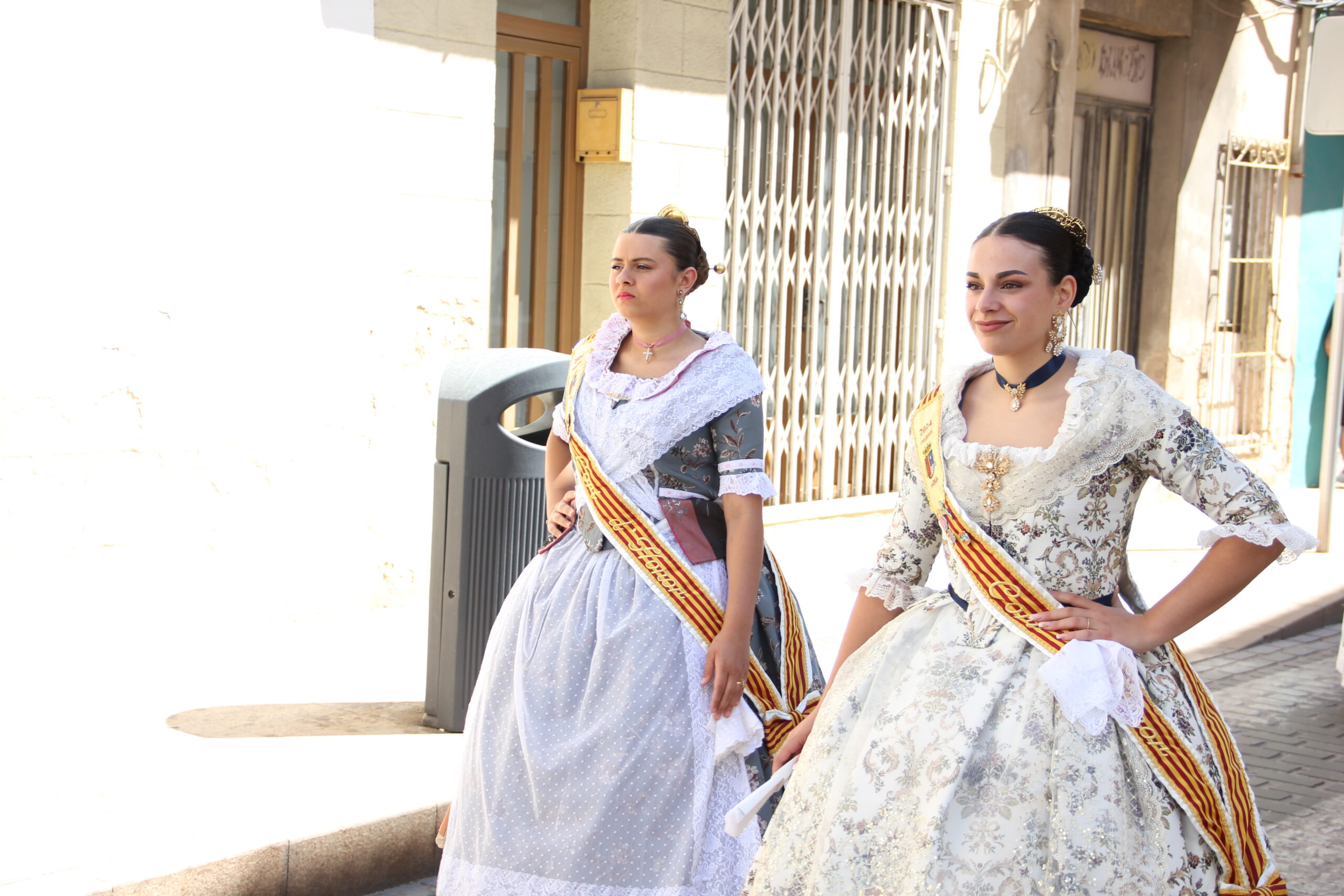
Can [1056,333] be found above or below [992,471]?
above

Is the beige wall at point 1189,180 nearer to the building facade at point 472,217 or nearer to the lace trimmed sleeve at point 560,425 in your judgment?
the building facade at point 472,217

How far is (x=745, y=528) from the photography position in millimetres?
3383

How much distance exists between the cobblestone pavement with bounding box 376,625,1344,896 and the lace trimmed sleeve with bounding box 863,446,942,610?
175cm

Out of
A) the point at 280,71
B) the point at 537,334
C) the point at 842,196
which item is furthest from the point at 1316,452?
the point at 280,71

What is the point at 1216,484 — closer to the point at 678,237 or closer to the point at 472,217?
the point at 678,237

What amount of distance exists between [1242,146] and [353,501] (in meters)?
8.27

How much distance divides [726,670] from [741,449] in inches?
18.7

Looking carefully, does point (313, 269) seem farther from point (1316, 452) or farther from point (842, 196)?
point (1316, 452)

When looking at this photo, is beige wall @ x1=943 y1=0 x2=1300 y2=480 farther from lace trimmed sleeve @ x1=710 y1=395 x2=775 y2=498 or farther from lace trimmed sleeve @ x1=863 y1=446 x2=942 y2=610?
lace trimmed sleeve @ x1=863 y1=446 x2=942 y2=610

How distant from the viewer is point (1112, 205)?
11508mm

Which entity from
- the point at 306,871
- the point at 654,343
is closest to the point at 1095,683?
the point at 654,343

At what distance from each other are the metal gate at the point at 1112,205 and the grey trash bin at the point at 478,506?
278 inches

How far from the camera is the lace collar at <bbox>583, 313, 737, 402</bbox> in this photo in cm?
349

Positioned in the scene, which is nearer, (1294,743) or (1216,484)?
(1216,484)
